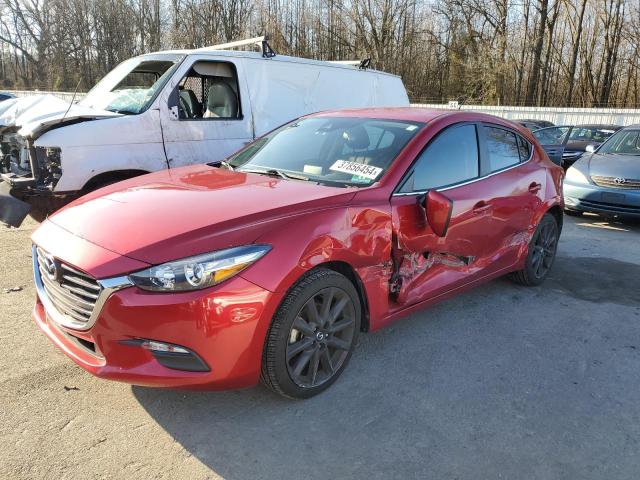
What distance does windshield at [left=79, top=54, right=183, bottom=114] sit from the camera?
578cm

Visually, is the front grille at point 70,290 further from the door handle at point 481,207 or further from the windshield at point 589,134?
the windshield at point 589,134

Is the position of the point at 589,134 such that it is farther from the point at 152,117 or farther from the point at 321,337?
the point at 321,337

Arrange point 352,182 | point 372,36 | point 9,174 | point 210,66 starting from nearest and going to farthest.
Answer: point 352,182, point 9,174, point 210,66, point 372,36

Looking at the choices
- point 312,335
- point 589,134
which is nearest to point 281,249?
point 312,335

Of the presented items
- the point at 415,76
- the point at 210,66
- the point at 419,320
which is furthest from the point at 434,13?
the point at 419,320

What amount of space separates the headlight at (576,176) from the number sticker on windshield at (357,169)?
6.17m

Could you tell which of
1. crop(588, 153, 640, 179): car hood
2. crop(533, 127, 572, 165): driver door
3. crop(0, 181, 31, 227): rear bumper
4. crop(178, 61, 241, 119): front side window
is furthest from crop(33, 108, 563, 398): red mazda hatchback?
crop(533, 127, 572, 165): driver door

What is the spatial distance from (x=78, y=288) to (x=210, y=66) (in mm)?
4278

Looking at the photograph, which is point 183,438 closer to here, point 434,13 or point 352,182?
point 352,182

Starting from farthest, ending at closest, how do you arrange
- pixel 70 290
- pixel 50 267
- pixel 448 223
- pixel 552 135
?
pixel 552 135, pixel 448 223, pixel 50 267, pixel 70 290

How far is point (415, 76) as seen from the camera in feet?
126

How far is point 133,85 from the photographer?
252 inches

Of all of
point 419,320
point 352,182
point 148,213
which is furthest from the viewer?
point 419,320

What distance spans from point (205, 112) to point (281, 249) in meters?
4.37
